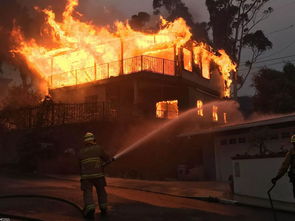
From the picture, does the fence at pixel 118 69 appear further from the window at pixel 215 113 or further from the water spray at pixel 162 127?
the window at pixel 215 113

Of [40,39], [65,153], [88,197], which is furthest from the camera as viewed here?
[40,39]

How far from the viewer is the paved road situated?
8.53 meters

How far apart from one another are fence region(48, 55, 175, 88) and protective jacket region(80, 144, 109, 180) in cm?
1803

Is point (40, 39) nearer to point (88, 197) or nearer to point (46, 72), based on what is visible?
point (46, 72)

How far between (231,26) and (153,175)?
25903mm

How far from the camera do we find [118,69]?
28.1m

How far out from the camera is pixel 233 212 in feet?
32.4

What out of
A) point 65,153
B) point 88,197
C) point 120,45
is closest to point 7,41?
point 120,45

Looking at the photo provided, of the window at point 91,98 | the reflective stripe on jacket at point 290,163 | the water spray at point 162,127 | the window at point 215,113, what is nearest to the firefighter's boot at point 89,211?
the reflective stripe on jacket at point 290,163

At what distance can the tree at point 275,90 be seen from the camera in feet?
107

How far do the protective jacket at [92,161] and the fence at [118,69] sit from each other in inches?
710

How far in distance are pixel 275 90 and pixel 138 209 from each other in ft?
90.4

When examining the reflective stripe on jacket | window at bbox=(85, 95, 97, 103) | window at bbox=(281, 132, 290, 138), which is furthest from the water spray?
the reflective stripe on jacket

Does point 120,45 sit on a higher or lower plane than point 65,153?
higher
